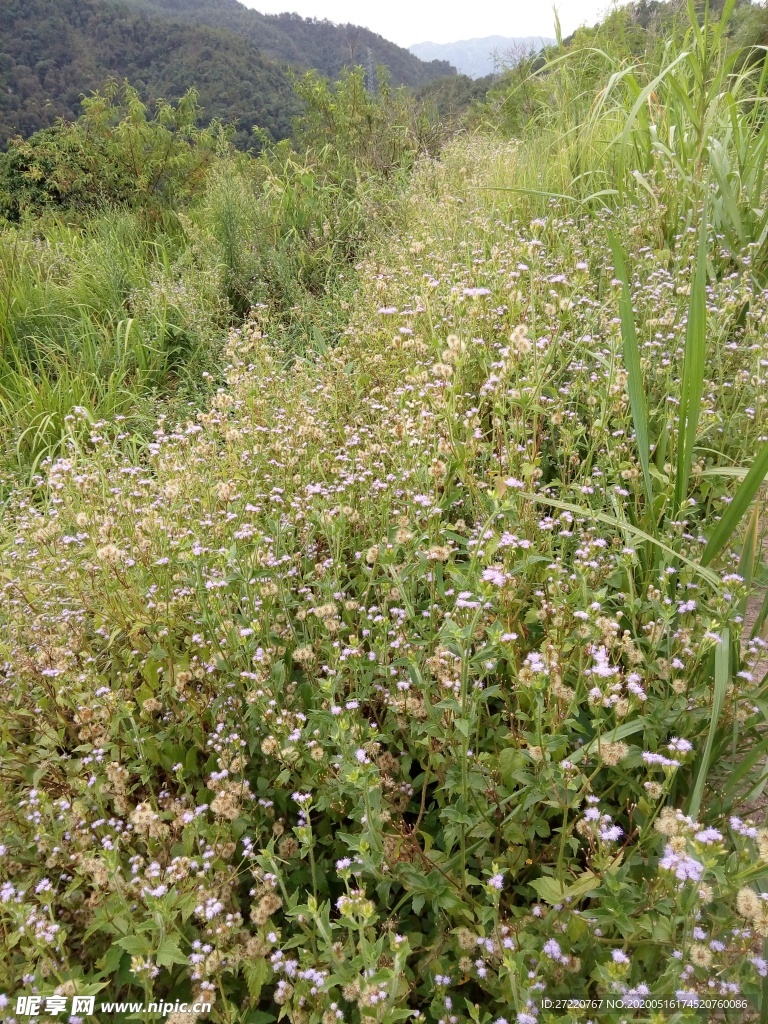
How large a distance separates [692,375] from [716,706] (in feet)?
3.29

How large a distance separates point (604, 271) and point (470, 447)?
2.12 metres

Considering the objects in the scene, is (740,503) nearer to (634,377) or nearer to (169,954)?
(634,377)

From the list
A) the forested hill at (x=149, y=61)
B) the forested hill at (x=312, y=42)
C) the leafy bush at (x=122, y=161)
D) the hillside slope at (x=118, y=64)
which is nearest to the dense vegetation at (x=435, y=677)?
the leafy bush at (x=122, y=161)

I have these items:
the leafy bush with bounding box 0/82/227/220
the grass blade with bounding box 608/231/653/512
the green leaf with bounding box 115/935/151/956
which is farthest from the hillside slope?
the green leaf with bounding box 115/935/151/956

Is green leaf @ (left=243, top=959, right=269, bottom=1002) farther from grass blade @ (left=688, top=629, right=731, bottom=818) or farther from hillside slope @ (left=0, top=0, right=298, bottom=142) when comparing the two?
hillside slope @ (left=0, top=0, right=298, bottom=142)

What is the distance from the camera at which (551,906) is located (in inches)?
54.1

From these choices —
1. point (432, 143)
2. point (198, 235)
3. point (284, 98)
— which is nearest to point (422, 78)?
point (284, 98)

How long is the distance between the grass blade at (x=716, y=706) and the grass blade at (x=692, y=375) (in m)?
0.53

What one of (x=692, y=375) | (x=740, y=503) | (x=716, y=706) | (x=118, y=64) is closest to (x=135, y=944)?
(x=716, y=706)

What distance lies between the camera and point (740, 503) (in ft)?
5.40

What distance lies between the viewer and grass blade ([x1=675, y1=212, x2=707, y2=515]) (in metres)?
1.84

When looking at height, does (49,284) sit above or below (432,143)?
below

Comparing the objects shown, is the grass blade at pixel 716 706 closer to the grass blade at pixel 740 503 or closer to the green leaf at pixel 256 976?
the grass blade at pixel 740 503

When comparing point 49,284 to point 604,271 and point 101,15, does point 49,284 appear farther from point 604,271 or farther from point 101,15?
point 101,15
